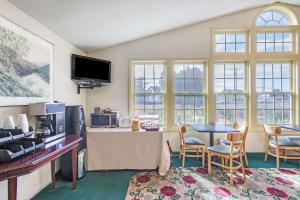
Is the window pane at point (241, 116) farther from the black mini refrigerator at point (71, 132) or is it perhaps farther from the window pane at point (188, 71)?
the black mini refrigerator at point (71, 132)

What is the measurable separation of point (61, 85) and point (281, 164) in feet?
14.5

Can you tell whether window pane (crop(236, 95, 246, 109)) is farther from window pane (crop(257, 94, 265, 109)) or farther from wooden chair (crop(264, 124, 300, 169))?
wooden chair (crop(264, 124, 300, 169))

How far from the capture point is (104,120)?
3625 mm

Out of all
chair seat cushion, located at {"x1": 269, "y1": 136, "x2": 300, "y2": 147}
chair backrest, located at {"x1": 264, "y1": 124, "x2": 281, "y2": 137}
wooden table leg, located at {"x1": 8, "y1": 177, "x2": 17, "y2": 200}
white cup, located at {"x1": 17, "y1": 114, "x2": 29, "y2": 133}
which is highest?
white cup, located at {"x1": 17, "y1": 114, "x2": 29, "y2": 133}

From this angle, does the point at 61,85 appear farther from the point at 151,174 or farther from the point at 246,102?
the point at 246,102

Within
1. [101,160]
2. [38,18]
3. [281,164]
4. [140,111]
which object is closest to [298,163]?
[281,164]

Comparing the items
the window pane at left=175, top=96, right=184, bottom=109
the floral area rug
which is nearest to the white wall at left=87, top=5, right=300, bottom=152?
the window pane at left=175, top=96, right=184, bottom=109

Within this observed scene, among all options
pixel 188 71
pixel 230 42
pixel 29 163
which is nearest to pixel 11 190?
pixel 29 163

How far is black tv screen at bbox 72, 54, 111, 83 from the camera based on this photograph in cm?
343

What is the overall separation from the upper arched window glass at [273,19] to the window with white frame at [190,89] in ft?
5.41

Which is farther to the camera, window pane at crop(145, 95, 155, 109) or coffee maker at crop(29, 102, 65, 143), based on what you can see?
window pane at crop(145, 95, 155, 109)

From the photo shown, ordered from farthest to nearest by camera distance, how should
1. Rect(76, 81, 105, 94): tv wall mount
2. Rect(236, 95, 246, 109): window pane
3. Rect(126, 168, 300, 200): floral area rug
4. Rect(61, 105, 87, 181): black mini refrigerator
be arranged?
Rect(236, 95, 246, 109): window pane
Rect(76, 81, 105, 94): tv wall mount
Rect(61, 105, 87, 181): black mini refrigerator
Rect(126, 168, 300, 200): floral area rug

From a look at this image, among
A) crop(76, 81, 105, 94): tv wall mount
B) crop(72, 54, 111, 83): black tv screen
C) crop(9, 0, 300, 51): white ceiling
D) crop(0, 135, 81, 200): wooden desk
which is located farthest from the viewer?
Answer: crop(76, 81, 105, 94): tv wall mount

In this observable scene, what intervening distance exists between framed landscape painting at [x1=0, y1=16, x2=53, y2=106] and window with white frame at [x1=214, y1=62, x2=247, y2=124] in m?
3.44
